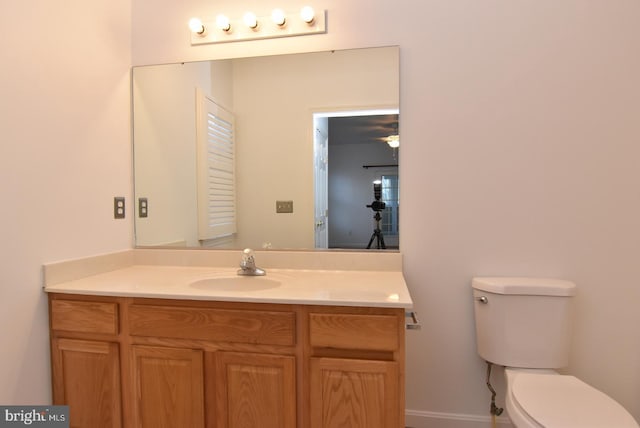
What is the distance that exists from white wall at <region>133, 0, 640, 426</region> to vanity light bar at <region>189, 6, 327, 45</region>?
7cm

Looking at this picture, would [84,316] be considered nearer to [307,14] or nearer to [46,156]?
[46,156]

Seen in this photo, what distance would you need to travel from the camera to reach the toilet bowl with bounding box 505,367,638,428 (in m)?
1.08

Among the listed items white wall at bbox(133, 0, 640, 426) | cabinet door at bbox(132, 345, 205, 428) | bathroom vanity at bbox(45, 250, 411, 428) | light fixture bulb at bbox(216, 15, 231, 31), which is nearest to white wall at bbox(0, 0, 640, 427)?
white wall at bbox(133, 0, 640, 426)

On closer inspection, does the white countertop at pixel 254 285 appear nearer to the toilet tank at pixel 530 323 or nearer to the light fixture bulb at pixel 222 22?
the toilet tank at pixel 530 323

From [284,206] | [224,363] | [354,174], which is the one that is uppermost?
[354,174]

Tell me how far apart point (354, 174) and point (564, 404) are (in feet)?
4.06

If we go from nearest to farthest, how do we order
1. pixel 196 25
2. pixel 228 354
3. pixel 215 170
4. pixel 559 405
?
pixel 559 405
pixel 228 354
pixel 196 25
pixel 215 170

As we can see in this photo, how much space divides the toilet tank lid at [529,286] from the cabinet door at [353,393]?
2.06 feet

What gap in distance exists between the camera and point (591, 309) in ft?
5.17

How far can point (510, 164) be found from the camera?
160cm

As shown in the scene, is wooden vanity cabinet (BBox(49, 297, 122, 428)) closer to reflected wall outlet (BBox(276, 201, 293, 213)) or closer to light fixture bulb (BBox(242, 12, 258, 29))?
reflected wall outlet (BBox(276, 201, 293, 213))

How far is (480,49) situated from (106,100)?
6.04 ft

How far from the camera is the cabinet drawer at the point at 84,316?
53.6 inches

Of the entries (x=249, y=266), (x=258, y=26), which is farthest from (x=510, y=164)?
(x=258, y=26)
